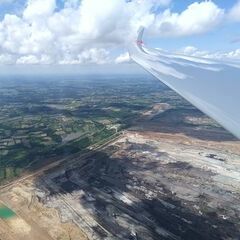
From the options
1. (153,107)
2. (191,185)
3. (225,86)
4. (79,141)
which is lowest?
(153,107)

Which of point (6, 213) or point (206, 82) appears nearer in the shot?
point (206, 82)

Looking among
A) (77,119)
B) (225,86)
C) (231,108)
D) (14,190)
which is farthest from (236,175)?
(77,119)

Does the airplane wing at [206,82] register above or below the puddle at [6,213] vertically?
above

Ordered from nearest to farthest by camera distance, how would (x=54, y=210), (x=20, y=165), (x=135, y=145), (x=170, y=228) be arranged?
(x=170, y=228) → (x=54, y=210) → (x=20, y=165) → (x=135, y=145)

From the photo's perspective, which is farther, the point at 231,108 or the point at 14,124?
the point at 14,124

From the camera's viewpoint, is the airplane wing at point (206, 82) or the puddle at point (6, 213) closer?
the airplane wing at point (206, 82)

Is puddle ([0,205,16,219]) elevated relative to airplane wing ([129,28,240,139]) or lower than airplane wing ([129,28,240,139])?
lower

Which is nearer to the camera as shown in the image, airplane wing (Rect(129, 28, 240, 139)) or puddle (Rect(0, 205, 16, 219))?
airplane wing (Rect(129, 28, 240, 139))

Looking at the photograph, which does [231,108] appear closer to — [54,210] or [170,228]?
[170,228]
